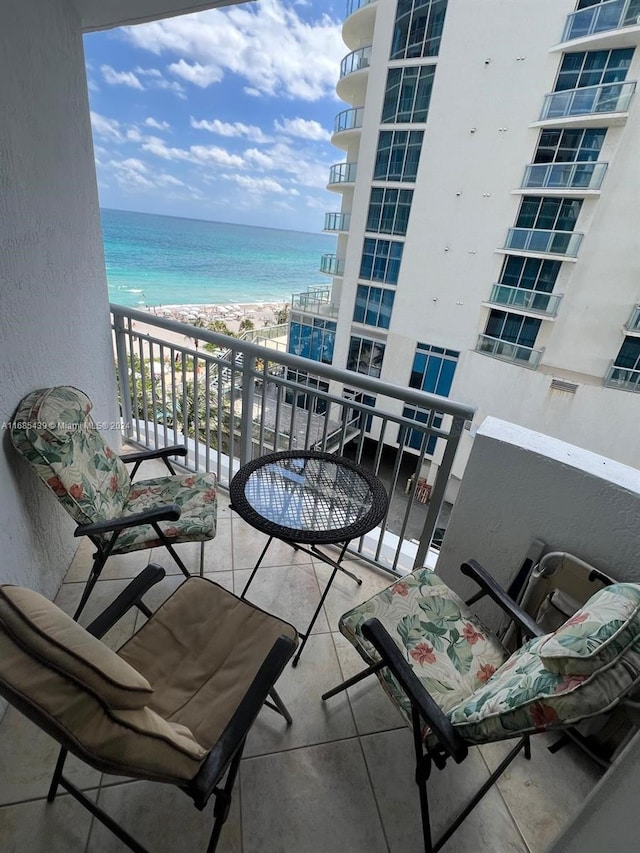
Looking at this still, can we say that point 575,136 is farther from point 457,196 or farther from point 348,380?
point 348,380

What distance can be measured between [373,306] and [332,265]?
1797 millimetres

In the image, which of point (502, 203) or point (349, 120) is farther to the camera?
point (349, 120)

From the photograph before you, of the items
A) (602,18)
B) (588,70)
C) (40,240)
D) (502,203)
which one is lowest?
(40,240)

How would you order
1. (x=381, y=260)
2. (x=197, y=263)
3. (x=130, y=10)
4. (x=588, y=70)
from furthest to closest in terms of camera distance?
(x=197, y=263)
(x=381, y=260)
(x=588, y=70)
(x=130, y=10)

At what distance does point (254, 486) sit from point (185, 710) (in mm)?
784

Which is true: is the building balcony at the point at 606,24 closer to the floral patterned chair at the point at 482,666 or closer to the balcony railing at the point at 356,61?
the balcony railing at the point at 356,61

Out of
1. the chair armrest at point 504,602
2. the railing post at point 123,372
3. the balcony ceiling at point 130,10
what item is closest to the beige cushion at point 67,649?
the chair armrest at point 504,602

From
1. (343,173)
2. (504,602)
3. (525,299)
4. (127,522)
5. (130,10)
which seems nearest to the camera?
(504,602)

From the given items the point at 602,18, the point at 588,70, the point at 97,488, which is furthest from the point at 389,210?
the point at 97,488

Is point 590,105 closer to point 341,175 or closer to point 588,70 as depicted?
point 588,70

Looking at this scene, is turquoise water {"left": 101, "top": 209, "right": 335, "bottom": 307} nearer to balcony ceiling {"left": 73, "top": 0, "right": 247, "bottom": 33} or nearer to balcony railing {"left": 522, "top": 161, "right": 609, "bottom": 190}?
balcony railing {"left": 522, "top": 161, "right": 609, "bottom": 190}

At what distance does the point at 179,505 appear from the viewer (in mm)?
1750

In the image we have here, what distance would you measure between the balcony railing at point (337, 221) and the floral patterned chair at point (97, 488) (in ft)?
34.7

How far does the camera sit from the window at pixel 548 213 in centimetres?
809
